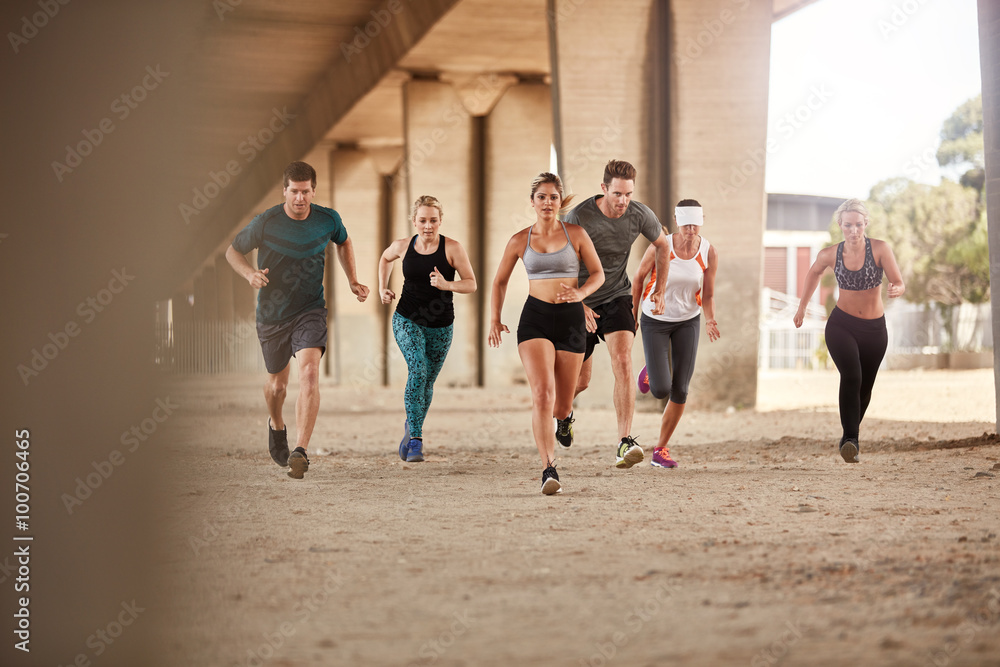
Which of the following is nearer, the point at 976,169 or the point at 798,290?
the point at 976,169

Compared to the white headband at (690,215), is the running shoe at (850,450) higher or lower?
lower

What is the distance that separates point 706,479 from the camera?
28.8 ft

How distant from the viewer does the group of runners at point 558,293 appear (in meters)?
7.83

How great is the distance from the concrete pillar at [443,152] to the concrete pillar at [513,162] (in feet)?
1.89

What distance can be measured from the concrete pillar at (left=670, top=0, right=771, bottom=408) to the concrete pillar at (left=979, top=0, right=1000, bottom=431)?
18.0ft

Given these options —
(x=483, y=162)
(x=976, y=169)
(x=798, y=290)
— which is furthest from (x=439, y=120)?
(x=798, y=290)

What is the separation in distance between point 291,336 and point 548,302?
7.71 feet

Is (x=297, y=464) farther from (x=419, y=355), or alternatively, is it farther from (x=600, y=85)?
(x=600, y=85)

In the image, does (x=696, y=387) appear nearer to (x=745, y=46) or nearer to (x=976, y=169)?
(x=745, y=46)

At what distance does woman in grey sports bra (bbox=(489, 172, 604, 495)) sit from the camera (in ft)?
25.1

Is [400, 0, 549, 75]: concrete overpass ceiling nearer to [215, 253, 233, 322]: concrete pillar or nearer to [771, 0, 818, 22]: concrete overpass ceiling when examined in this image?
[771, 0, 818, 22]: concrete overpass ceiling

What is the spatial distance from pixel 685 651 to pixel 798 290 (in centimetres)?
5260

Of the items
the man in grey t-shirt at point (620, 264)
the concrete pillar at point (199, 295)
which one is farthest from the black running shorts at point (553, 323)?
the concrete pillar at point (199, 295)

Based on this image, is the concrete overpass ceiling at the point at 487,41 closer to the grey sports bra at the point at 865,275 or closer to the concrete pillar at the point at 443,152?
the concrete pillar at the point at 443,152
